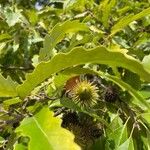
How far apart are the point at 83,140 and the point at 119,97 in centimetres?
27

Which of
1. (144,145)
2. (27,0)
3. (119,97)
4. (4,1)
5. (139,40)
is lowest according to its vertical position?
(144,145)

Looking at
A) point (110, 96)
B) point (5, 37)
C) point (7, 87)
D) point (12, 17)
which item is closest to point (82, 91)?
point (110, 96)

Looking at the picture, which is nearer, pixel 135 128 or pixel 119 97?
pixel 135 128

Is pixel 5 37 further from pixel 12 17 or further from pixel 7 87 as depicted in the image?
pixel 7 87

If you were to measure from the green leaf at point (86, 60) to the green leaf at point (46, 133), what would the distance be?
0.10 metres

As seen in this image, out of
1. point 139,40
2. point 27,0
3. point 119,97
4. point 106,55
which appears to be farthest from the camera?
point 27,0

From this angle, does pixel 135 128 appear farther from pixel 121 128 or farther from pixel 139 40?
pixel 139 40

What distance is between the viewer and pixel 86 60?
1187 millimetres

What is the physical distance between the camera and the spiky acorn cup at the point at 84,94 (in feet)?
4.83

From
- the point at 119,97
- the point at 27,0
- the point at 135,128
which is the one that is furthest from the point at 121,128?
the point at 27,0

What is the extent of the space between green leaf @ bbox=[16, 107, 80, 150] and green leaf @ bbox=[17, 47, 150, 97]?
104mm

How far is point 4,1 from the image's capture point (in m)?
3.52

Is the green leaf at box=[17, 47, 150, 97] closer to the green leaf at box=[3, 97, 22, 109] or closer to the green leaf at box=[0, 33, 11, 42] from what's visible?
the green leaf at box=[3, 97, 22, 109]

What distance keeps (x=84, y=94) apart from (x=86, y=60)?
316 mm
